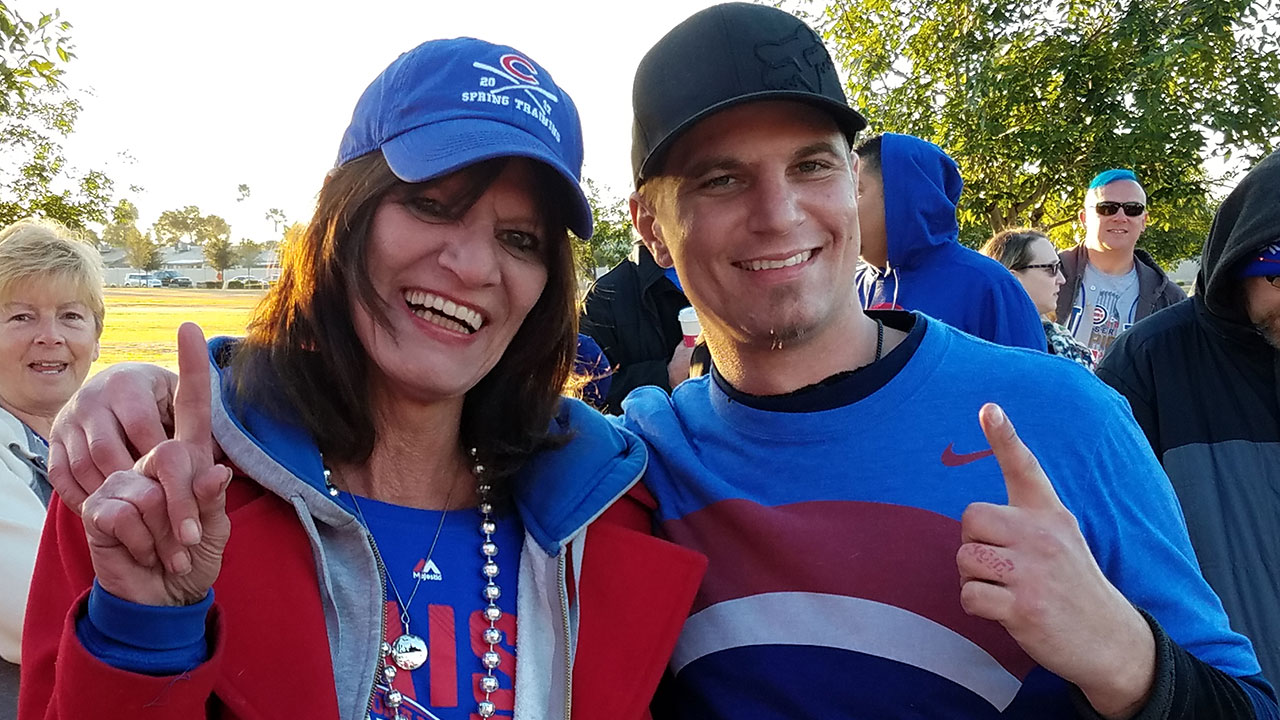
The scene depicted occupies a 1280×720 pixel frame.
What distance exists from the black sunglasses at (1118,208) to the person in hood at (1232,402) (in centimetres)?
347

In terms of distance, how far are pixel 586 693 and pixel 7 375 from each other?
107 inches

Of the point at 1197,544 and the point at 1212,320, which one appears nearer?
the point at 1197,544

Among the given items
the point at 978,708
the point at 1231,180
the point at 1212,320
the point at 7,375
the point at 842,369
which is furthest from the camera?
the point at 1231,180

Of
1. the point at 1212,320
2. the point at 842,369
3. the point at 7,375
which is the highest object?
the point at 1212,320

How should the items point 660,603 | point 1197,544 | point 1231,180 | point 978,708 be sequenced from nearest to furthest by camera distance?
point 978,708 < point 660,603 < point 1197,544 < point 1231,180

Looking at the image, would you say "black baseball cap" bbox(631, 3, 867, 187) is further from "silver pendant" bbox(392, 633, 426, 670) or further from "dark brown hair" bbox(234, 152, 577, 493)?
"silver pendant" bbox(392, 633, 426, 670)

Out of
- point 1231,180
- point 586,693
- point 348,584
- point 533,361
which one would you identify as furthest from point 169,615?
point 1231,180

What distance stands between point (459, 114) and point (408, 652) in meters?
1.06

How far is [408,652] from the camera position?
1659mm

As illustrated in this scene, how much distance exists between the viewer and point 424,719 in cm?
161

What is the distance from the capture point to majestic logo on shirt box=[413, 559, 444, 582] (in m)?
1.76

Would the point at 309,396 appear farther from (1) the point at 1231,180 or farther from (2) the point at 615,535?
(1) the point at 1231,180

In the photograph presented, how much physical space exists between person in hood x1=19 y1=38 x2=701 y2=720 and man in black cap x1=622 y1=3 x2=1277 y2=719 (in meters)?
0.17

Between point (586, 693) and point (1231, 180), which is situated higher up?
point (1231, 180)
